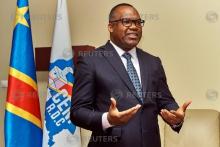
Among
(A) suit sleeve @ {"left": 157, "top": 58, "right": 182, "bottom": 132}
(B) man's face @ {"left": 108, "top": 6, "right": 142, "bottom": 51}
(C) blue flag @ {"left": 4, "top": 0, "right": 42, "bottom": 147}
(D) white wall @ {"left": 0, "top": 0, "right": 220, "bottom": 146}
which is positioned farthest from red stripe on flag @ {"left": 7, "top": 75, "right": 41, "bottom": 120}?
(A) suit sleeve @ {"left": 157, "top": 58, "right": 182, "bottom": 132}

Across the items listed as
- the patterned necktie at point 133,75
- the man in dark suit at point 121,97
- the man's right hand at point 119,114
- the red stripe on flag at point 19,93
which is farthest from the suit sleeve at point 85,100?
the red stripe on flag at point 19,93

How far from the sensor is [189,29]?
10.6 ft

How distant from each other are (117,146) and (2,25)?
2.31 m

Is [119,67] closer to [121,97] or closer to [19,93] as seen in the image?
[121,97]

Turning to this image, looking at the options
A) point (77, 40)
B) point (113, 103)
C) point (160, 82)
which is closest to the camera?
point (113, 103)

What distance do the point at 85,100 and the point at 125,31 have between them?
1.55 ft

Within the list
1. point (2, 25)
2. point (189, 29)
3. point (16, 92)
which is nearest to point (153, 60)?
point (189, 29)

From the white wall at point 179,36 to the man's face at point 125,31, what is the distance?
50.1 inches

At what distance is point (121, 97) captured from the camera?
6.01ft

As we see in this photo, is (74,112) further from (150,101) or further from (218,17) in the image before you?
(218,17)

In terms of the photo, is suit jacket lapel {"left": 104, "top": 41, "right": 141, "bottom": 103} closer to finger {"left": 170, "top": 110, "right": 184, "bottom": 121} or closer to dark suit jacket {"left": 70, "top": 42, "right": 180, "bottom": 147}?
dark suit jacket {"left": 70, "top": 42, "right": 180, "bottom": 147}

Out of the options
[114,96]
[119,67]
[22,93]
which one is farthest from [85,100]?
[22,93]

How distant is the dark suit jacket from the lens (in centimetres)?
181

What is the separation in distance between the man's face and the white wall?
127 centimetres
